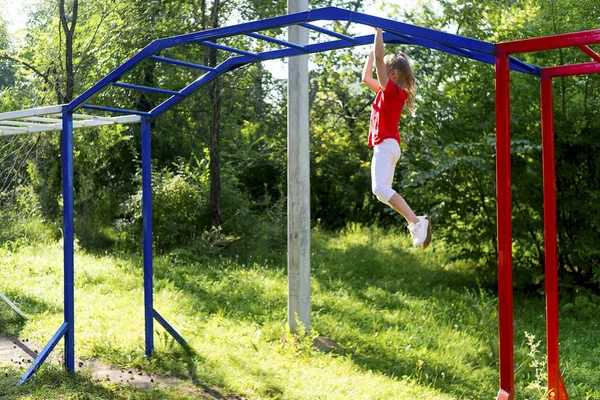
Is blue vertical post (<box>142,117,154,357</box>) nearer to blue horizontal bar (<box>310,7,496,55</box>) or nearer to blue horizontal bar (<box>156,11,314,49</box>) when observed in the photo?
blue horizontal bar (<box>156,11,314,49</box>)

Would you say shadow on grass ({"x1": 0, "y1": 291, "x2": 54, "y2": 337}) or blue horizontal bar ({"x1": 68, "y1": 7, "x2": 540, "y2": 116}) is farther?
shadow on grass ({"x1": 0, "y1": 291, "x2": 54, "y2": 337})

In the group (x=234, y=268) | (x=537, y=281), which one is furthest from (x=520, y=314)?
(x=234, y=268)

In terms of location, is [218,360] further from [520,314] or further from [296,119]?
[520,314]

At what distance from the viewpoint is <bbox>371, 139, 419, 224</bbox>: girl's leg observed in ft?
12.8

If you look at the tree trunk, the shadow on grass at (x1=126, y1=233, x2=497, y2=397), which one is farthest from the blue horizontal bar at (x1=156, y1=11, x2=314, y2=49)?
the tree trunk

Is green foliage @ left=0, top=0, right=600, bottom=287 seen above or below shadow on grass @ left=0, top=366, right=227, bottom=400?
above

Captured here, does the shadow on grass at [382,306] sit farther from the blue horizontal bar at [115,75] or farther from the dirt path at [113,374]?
the blue horizontal bar at [115,75]

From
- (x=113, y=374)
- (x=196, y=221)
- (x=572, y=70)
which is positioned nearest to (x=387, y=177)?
(x=572, y=70)

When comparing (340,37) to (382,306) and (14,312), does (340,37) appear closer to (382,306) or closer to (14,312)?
(382,306)

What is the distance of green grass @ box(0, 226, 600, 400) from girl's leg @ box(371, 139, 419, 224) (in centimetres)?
131

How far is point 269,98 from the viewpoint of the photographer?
1599cm

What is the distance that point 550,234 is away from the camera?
14.3 ft

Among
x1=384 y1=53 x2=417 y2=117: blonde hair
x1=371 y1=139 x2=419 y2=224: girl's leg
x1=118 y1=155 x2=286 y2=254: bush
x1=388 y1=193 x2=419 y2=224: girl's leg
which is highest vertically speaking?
x1=384 y1=53 x2=417 y2=117: blonde hair

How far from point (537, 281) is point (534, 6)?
11.4ft
